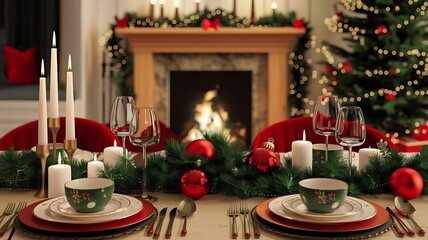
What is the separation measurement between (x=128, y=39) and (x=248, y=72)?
1.00 m

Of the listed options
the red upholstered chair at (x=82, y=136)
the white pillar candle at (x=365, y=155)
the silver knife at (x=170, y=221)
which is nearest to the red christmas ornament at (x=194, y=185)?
the silver knife at (x=170, y=221)

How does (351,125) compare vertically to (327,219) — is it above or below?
above

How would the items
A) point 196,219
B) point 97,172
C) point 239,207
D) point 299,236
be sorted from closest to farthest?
1. point 299,236
2. point 196,219
3. point 239,207
4. point 97,172

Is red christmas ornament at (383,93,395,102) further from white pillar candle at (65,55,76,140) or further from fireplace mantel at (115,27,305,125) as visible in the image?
white pillar candle at (65,55,76,140)

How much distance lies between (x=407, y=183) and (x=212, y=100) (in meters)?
3.60

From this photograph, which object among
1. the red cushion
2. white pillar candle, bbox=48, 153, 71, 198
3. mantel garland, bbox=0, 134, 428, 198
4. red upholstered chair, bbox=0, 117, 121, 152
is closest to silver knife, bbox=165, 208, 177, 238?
mantel garland, bbox=0, 134, 428, 198

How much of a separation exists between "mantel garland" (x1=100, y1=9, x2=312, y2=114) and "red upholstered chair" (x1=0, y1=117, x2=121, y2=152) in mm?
2324

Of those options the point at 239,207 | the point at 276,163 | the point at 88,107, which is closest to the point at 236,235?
the point at 239,207

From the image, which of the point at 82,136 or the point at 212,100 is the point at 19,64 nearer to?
the point at 212,100

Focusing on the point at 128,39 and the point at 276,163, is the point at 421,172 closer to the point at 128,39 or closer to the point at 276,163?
the point at 276,163

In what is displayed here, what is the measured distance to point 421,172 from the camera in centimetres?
177

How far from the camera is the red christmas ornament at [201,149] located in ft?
5.86

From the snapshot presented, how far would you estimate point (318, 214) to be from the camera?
1.40 m

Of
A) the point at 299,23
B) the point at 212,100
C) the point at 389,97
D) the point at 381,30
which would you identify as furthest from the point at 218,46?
the point at 389,97
